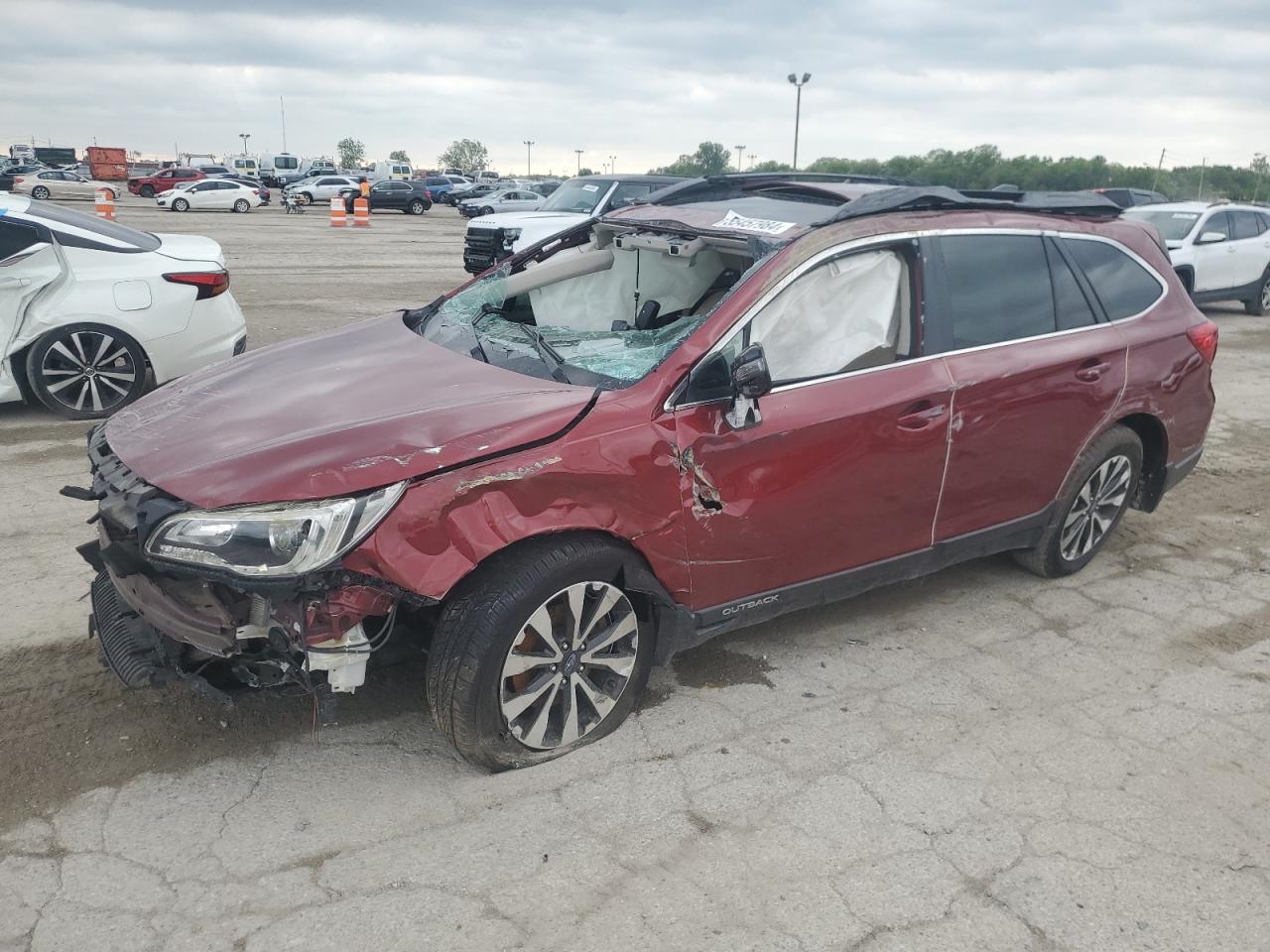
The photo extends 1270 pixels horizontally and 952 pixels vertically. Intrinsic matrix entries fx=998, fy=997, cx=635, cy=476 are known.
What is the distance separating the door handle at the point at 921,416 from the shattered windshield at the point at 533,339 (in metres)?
0.86

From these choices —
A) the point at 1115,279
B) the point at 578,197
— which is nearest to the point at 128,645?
the point at 1115,279

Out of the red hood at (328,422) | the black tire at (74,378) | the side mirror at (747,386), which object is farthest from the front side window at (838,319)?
the black tire at (74,378)

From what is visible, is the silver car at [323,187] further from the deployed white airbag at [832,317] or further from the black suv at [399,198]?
the deployed white airbag at [832,317]

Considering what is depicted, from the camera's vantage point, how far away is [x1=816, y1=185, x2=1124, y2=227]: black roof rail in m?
3.87

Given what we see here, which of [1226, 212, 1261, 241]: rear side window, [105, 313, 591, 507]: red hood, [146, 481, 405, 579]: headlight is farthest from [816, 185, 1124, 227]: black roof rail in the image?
[1226, 212, 1261, 241]: rear side window

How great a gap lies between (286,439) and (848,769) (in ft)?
6.83

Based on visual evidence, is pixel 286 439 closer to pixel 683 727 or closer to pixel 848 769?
pixel 683 727

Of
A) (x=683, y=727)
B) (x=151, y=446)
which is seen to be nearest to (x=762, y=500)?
(x=683, y=727)

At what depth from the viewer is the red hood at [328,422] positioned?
283cm

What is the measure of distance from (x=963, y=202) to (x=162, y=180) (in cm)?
4848

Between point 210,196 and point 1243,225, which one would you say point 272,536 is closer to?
point 1243,225

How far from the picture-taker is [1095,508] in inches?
189

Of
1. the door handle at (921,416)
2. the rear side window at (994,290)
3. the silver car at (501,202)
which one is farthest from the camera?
the silver car at (501,202)

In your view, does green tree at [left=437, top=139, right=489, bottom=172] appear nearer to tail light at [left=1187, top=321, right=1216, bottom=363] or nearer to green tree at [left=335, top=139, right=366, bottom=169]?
green tree at [left=335, top=139, right=366, bottom=169]
